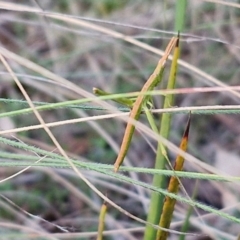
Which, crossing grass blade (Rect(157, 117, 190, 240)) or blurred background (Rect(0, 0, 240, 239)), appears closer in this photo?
crossing grass blade (Rect(157, 117, 190, 240))

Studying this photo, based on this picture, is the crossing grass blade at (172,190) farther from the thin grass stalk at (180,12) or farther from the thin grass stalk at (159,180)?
the thin grass stalk at (180,12)

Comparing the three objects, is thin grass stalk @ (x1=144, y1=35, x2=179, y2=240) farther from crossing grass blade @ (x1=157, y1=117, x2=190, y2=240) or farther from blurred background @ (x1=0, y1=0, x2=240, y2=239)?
blurred background @ (x1=0, y1=0, x2=240, y2=239)

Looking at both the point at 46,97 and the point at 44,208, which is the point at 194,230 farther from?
Result: the point at 46,97

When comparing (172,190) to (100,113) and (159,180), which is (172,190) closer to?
(159,180)

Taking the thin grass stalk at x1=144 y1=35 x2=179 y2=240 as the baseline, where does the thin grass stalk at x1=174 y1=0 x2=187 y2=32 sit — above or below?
above

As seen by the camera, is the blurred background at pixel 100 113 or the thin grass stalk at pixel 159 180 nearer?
the thin grass stalk at pixel 159 180

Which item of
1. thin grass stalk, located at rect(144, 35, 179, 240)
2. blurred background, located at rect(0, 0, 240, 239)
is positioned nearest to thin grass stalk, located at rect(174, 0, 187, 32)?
thin grass stalk, located at rect(144, 35, 179, 240)

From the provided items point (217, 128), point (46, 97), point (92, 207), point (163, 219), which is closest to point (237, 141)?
point (217, 128)

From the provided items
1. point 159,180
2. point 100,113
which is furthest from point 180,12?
point 100,113

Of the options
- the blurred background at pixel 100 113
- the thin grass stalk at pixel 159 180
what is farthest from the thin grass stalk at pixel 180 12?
the blurred background at pixel 100 113
